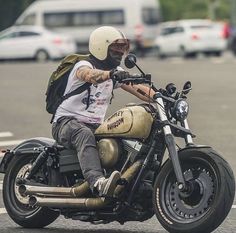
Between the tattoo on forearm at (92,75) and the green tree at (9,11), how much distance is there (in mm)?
54803

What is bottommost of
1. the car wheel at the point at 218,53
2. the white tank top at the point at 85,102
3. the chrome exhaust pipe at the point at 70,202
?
the car wheel at the point at 218,53

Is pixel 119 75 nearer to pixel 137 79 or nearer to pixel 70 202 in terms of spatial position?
pixel 137 79

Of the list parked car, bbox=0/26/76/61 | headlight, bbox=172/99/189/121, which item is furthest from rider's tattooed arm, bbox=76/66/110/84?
parked car, bbox=0/26/76/61

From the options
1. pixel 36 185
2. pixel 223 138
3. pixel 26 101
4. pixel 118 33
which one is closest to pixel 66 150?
pixel 36 185

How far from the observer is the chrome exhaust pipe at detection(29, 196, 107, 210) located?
25.9 feet

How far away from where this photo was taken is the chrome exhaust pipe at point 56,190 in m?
8.07

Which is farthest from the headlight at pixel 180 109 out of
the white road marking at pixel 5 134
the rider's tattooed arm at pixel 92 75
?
the white road marking at pixel 5 134

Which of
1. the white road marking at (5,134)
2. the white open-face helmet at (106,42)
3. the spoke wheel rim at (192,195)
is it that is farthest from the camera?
the white road marking at (5,134)

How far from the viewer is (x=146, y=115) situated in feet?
25.4

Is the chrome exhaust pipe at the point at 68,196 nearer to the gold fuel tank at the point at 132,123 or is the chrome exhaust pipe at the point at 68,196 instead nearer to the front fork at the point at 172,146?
the gold fuel tank at the point at 132,123

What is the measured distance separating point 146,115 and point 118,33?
0.71 m

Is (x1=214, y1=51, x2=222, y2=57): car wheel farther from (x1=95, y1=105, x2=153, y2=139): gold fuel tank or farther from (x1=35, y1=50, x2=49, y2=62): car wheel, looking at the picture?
(x1=95, y1=105, x2=153, y2=139): gold fuel tank

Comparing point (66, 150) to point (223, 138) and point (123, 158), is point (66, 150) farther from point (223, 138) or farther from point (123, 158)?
point (223, 138)

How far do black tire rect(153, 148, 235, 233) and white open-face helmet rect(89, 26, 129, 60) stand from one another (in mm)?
1009
